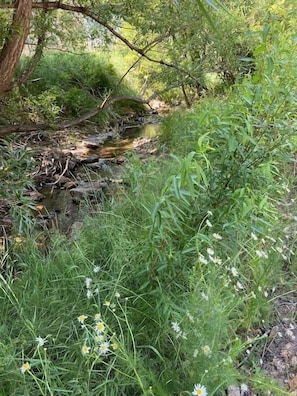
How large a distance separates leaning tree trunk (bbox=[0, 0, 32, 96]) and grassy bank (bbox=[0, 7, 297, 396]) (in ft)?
7.26

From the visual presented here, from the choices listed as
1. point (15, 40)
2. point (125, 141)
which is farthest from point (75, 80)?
point (15, 40)

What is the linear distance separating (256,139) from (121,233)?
3.38 feet

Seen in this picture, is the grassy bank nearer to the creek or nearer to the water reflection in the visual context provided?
the creek

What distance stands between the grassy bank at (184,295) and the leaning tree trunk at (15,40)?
2214 mm

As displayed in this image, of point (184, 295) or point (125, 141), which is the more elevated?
point (184, 295)

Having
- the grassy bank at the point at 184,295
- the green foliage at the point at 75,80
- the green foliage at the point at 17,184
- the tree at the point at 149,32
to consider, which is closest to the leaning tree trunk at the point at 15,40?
the tree at the point at 149,32

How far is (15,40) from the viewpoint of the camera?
3479mm

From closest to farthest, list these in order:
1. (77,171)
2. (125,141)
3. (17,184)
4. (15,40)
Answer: (17,184)
(15,40)
(77,171)
(125,141)

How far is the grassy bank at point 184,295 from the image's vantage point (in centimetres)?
151

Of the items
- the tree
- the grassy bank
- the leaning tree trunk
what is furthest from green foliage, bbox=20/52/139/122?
the grassy bank

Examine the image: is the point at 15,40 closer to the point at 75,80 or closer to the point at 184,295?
the point at 184,295

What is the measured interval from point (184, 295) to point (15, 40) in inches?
112

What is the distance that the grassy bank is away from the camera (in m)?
1.51

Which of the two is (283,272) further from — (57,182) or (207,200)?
(57,182)
